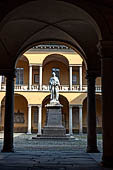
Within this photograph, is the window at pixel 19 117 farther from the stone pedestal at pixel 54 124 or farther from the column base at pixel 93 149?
the column base at pixel 93 149

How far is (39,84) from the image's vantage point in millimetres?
29141

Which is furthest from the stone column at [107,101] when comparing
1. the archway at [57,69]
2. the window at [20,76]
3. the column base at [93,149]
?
the window at [20,76]

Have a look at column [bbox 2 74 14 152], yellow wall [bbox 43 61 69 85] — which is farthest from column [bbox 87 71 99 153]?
yellow wall [bbox 43 61 69 85]

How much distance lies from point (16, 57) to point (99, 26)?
4.31 meters

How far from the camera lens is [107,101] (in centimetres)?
614

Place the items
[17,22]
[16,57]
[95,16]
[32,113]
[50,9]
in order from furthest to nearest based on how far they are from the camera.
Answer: [32,113] → [16,57] → [17,22] → [50,9] → [95,16]

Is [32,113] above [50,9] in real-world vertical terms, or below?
below

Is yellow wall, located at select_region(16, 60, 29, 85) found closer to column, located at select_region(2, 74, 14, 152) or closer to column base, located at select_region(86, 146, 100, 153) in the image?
column, located at select_region(2, 74, 14, 152)

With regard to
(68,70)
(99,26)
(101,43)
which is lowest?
(101,43)

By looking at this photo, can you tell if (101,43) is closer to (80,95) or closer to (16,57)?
(16,57)

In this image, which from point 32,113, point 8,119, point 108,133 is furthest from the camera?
point 32,113

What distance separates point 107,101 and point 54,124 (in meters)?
11.7

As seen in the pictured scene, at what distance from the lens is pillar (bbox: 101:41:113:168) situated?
235 inches

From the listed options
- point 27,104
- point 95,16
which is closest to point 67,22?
point 95,16
